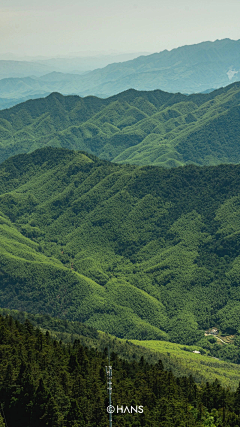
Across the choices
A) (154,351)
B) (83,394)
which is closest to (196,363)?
(154,351)

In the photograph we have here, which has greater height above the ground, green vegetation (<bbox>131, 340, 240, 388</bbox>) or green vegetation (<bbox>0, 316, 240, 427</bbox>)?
green vegetation (<bbox>0, 316, 240, 427</bbox>)

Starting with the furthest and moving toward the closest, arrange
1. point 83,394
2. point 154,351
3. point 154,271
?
point 154,271
point 154,351
point 83,394

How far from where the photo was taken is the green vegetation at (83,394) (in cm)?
5906

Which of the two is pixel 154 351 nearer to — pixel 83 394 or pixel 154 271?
pixel 154 271

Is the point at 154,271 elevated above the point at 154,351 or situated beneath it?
elevated above

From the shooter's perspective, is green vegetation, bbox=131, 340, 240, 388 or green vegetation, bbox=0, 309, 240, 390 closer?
green vegetation, bbox=131, 340, 240, 388

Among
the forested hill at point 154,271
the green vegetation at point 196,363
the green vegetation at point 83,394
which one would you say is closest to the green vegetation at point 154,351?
the green vegetation at point 196,363

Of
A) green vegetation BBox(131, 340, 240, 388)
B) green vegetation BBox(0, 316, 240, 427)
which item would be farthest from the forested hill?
green vegetation BBox(0, 316, 240, 427)

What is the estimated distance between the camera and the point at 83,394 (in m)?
63.8

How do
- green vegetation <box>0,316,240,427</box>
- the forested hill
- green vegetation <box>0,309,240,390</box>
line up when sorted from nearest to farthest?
1. green vegetation <box>0,316,240,427</box>
2. green vegetation <box>0,309,240,390</box>
3. the forested hill

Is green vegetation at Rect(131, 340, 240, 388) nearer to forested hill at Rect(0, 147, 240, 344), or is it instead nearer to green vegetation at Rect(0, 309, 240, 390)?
green vegetation at Rect(0, 309, 240, 390)

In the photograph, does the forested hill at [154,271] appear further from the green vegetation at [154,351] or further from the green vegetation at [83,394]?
the green vegetation at [83,394]

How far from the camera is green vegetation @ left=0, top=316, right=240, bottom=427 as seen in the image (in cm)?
5906

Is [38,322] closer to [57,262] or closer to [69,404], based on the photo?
[57,262]
